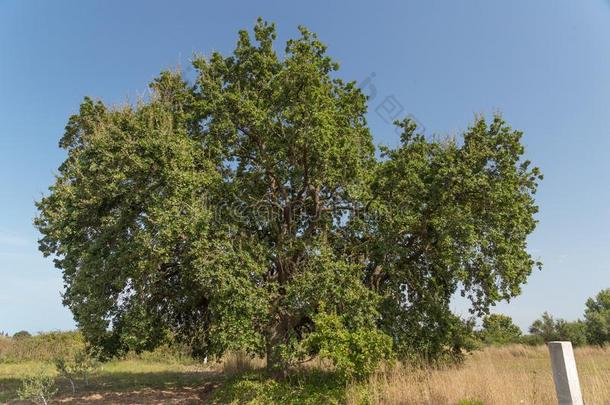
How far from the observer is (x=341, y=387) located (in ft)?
39.6

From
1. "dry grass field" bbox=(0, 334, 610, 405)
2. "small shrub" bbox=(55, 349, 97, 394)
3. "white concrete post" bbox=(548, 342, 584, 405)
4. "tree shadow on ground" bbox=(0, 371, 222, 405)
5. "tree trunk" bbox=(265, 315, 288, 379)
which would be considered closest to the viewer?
"white concrete post" bbox=(548, 342, 584, 405)

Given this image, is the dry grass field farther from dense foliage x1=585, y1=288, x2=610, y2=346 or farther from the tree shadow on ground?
dense foliage x1=585, y1=288, x2=610, y2=346

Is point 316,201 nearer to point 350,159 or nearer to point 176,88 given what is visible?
point 350,159

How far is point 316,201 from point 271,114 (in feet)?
12.0

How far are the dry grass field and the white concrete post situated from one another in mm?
1770

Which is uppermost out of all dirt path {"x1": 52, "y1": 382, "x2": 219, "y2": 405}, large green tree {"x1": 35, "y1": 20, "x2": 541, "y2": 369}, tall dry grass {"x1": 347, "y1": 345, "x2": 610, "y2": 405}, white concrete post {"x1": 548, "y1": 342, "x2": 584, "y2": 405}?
large green tree {"x1": 35, "y1": 20, "x2": 541, "y2": 369}

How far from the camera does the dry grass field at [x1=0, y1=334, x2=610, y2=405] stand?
916 centimetres

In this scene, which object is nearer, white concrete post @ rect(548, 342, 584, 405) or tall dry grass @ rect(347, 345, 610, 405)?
white concrete post @ rect(548, 342, 584, 405)

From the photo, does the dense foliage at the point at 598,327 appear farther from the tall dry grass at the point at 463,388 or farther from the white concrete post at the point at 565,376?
the white concrete post at the point at 565,376

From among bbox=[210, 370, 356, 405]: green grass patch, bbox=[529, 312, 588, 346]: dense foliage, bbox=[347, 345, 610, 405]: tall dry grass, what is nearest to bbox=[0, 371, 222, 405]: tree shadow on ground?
bbox=[210, 370, 356, 405]: green grass patch

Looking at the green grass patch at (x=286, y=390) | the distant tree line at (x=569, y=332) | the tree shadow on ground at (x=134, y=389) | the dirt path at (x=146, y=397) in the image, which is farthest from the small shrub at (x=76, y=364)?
the distant tree line at (x=569, y=332)

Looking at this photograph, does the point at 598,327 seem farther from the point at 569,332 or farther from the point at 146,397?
the point at 146,397

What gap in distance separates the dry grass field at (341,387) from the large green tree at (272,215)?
123cm

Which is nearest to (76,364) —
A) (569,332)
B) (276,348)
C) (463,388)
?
(276,348)
